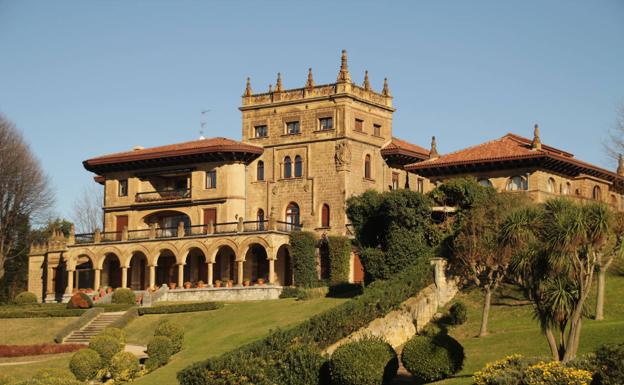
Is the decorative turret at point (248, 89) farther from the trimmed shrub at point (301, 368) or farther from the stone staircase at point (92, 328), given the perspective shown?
the trimmed shrub at point (301, 368)

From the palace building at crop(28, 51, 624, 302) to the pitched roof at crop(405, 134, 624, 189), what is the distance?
29 cm

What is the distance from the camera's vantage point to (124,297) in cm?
6581

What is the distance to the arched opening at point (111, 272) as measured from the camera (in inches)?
3007

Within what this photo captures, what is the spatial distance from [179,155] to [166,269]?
8.03 m

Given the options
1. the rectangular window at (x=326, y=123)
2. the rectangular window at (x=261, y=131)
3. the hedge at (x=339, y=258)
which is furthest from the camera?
the rectangular window at (x=261, y=131)

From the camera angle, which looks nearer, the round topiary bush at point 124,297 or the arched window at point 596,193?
the round topiary bush at point 124,297

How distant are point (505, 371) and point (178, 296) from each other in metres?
Answer: 39.5

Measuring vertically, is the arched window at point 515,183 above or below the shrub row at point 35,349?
above

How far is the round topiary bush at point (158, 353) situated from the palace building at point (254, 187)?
20.6 metres

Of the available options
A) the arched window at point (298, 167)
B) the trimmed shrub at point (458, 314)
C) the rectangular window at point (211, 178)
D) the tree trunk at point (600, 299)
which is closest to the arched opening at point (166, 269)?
the rectangular window at point (211, 178)

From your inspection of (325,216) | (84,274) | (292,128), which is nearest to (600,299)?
(325,216)

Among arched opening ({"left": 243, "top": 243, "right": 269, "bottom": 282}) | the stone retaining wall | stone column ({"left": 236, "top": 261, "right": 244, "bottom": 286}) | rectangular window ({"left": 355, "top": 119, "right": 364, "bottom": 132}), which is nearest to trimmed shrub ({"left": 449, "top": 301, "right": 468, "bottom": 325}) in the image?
the stone retaining wall

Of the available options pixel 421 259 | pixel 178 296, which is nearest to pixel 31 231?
pixel 178 296

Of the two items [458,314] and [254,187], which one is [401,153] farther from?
[458,314]
